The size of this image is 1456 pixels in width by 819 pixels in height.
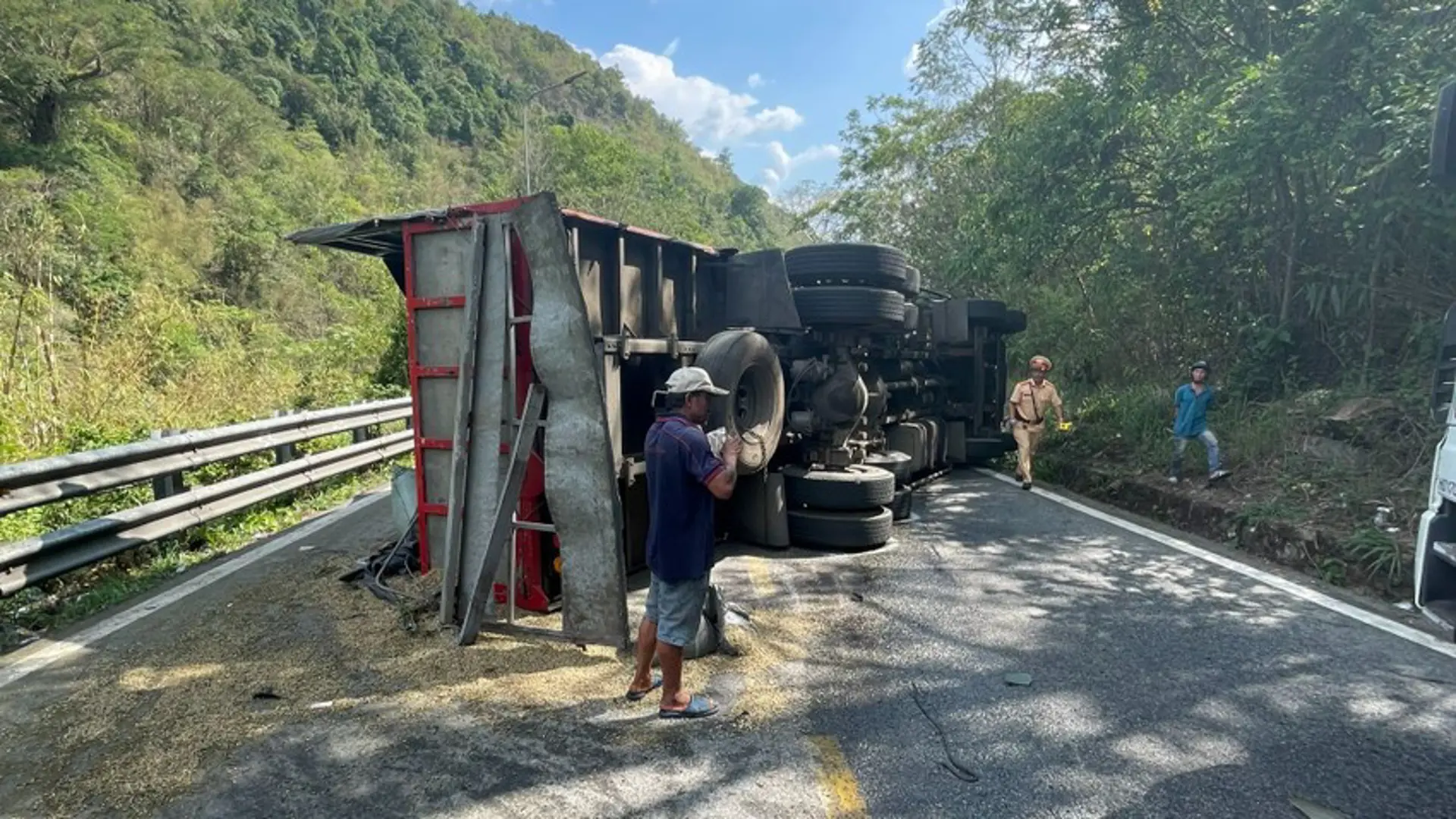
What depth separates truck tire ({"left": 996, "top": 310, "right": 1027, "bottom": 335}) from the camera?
11.0m

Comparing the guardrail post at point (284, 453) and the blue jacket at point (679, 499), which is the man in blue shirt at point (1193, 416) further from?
the guardrail post at point (284, 453)

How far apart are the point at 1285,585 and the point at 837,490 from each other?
3135 mm

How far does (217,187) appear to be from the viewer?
31.1 metres

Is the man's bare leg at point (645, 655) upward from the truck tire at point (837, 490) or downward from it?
downward

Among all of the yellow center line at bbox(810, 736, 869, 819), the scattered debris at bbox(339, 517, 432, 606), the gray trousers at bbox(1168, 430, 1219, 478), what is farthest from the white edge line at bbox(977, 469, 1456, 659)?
the scattered debris at bbox(339, 517, 432, 606)

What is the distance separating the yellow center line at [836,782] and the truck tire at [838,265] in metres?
4.58

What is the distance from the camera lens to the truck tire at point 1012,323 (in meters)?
11.0

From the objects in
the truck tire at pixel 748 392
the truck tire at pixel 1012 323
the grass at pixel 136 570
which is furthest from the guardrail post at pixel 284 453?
the truck tire at pixel 1012 323

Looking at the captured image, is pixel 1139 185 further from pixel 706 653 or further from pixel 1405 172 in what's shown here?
pixel 706 653

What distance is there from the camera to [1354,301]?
8742mm

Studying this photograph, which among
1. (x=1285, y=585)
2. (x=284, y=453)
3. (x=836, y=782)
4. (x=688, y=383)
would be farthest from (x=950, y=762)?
(x=284, y=453)

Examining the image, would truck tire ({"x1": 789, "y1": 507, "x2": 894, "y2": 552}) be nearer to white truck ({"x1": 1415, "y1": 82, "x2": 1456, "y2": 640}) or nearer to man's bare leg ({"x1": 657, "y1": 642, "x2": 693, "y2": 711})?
man's bare leg ({"x1": 657, "y1": 642, "x2": 693, "y2": 711})

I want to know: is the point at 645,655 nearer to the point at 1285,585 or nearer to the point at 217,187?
the point at 1285,585

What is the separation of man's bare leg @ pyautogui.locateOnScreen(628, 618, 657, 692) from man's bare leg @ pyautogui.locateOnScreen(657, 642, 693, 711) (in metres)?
0.11
